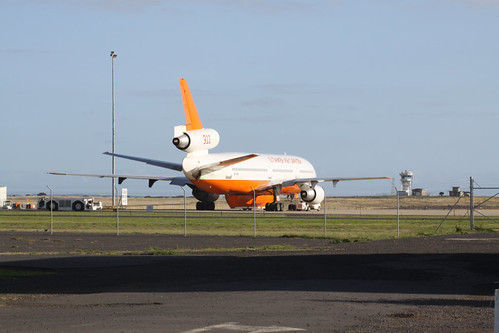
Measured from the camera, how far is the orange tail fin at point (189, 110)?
58.2 meters

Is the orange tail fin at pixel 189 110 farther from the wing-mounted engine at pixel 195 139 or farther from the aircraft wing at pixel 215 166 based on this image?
the aircraft wing at pixel 215 166

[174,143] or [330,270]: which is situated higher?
[174,143]

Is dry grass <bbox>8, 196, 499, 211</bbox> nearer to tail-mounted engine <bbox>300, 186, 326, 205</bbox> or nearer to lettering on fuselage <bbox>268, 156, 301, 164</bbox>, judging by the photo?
lettering on fuselage <bbox>268, 156, 301, 164</bbox>

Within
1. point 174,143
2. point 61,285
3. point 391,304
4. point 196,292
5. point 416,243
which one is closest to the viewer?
point 391,304

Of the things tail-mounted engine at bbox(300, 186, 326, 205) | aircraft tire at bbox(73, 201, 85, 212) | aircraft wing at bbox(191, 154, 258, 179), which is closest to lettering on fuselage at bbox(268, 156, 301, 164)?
tail-mounted engine at bbox(300, 186, 326, 205)

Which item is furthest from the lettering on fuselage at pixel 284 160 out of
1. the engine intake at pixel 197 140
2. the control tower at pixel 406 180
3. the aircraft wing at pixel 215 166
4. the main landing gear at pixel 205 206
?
the control tower at pixel 406 180

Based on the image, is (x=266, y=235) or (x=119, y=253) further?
(x=266, y=235)

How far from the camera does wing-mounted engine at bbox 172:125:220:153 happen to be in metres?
55.5

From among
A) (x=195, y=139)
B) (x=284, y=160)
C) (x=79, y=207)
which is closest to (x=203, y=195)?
(x=284, y=160)

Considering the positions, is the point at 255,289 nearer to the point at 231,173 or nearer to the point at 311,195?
the point at 231,173

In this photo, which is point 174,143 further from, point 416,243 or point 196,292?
point 196,292

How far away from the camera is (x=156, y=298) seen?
15.0 metres

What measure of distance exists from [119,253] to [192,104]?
3226 cm

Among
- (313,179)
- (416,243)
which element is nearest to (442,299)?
(416,243)
